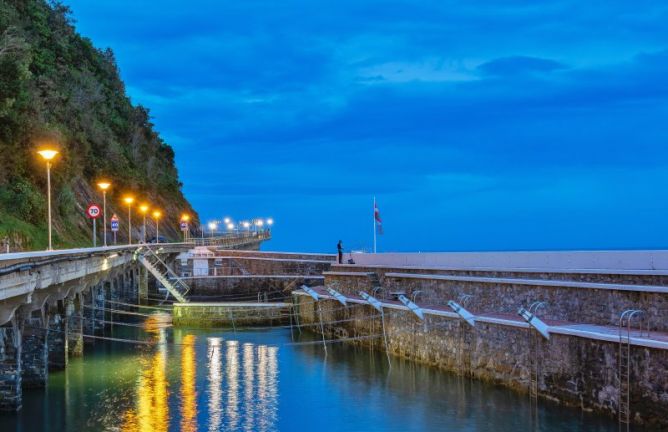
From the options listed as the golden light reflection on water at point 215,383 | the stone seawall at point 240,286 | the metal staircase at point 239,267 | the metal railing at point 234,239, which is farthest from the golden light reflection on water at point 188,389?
the metal railing at point 234,239

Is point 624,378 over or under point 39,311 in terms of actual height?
under

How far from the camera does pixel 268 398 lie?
25891 mm

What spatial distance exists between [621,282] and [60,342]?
2110 centimetres

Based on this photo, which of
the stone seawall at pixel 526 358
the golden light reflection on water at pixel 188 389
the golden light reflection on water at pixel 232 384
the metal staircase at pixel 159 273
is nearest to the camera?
the stone seawall at pixel 526 358

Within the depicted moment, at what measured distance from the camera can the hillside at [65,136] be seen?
4238cm

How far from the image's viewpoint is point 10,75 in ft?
137

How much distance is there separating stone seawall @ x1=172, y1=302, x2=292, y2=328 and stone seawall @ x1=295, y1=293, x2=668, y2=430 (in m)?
10.2

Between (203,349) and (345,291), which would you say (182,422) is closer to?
(203,349)

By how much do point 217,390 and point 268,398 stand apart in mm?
2134

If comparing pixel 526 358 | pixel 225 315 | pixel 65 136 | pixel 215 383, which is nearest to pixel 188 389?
pixel 215 383

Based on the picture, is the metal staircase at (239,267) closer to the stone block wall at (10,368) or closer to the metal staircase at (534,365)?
the stone block wall at (10,368)

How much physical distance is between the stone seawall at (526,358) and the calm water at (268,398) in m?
0.49

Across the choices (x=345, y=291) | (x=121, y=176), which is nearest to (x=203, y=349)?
(x=345, y=291)

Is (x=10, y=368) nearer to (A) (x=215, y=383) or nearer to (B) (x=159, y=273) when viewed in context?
(A) (x=215, y=383)
